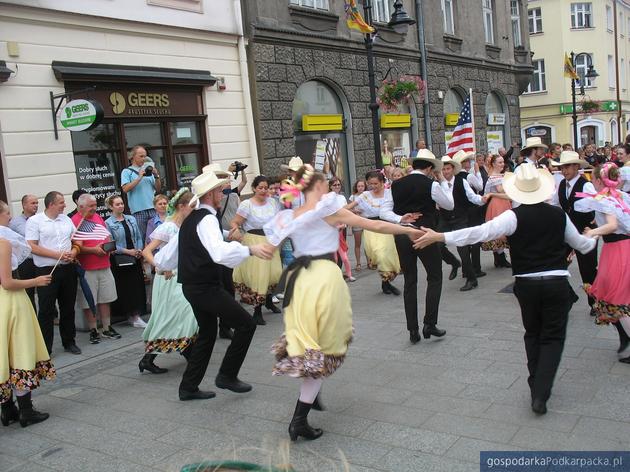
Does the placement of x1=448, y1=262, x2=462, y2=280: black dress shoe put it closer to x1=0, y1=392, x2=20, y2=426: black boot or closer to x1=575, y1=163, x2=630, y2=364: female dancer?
x1=575, y1=163, x2=630, y2=364: female dancer

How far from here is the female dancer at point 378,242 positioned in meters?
8.51

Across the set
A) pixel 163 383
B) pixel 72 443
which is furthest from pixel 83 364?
pixel 72 443

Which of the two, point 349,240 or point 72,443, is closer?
point 72,443

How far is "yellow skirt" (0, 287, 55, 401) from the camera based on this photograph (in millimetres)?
4805

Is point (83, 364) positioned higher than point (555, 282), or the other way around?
point (555, 282)

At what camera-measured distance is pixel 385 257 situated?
29.0ft

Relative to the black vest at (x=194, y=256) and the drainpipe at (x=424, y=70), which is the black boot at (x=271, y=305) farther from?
the drainpipe at (x=424, y=70)

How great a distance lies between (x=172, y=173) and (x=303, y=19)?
17.2 feet

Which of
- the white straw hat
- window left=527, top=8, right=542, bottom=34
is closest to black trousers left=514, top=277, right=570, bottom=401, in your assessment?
the white straw hat

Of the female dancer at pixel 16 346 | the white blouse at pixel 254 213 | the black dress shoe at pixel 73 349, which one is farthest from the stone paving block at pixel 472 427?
the black dress shoe at pixel 73 349

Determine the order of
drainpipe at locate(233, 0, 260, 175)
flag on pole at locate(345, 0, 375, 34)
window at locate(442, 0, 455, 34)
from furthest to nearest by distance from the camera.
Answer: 1. window at locate(442, 0, 455, 34)
2. drainpipe at locate(233, 0, 260, 175)
3. flag on pole at locate(345, 0, 375, 34)

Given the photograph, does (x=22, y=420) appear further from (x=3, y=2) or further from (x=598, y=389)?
(x=3, y=2)

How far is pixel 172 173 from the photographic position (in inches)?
469

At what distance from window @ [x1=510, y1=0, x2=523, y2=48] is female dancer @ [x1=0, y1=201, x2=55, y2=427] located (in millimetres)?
24431
